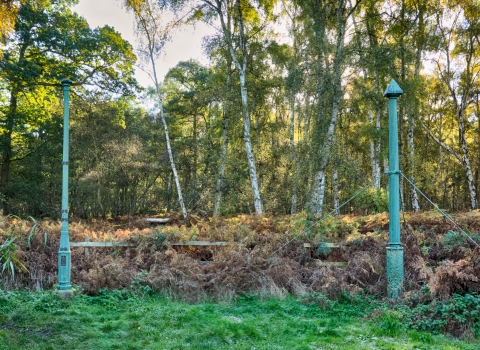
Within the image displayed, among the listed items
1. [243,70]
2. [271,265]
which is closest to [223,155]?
[243,70]

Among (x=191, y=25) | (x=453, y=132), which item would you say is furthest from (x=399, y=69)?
(x=453, y=132)

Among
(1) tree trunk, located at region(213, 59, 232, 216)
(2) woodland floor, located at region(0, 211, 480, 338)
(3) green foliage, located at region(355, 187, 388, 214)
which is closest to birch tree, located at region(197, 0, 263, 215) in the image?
(1) tree trunk, located at region(213, 59, 232, 216)

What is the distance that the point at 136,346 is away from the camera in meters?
4.18

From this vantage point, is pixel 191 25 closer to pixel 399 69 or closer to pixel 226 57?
pixel 226 57

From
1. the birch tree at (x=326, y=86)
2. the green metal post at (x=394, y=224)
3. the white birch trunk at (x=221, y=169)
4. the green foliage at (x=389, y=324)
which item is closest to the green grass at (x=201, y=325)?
the green foliage at (x=389, y=324)

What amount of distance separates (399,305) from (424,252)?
1.96m

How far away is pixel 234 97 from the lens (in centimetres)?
1541

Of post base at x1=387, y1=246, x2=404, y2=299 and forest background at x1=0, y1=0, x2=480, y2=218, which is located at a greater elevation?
forest background at x1=0, y1=0, x2=480, y2=218

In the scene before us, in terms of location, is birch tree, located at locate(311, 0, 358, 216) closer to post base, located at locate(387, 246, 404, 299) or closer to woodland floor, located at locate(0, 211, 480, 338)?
woodland floor, located at locate(0, 211, 480, 338)

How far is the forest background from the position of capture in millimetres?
12720

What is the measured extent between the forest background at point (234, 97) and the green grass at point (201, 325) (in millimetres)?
5526

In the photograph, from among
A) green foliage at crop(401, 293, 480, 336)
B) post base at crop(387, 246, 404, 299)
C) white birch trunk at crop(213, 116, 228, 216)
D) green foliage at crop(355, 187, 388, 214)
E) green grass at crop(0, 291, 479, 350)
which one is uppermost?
white birch trunk at crop(213, 116, 228, 216)

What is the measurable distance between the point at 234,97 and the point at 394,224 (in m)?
10.6

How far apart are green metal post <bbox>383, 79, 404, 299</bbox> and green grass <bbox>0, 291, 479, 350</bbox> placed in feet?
1.50
